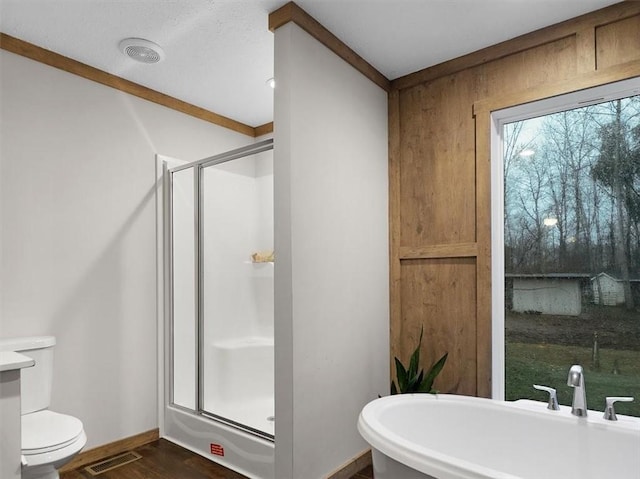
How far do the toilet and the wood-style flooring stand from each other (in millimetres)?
492

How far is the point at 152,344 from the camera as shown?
119 inches

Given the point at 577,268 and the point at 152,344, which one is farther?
the point at 152,344

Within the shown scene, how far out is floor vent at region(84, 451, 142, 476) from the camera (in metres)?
2.52

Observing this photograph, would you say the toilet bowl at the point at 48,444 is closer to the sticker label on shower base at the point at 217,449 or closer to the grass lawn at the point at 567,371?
the sticker label on shower base at the point at 217,449

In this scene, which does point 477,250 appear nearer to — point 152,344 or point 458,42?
point 458,42

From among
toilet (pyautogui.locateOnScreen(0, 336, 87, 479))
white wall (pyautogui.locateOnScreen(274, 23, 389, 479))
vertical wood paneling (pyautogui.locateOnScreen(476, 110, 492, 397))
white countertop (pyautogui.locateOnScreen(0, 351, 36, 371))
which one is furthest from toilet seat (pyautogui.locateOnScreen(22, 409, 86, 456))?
vertical wood paneling (pyautogui.locateOnScreen(476, 110, 492, 397))

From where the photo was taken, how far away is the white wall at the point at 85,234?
2400mm

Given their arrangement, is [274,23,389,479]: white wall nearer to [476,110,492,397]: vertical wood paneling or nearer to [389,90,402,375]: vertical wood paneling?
[389,90,402,375]: vertical wood paneling

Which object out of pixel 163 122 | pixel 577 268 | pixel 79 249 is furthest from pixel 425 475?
pixel 163 122

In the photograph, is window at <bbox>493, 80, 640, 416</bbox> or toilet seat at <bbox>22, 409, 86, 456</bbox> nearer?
toilet seat at <bbox>22, 409, 86, 456</bbox>

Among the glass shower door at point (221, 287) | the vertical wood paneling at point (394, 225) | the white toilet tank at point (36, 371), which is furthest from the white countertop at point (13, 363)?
the vertical wood paneling at point (394, 225)

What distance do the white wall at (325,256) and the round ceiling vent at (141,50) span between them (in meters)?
0.81

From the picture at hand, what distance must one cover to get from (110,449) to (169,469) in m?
0.49

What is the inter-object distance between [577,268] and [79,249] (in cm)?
291
